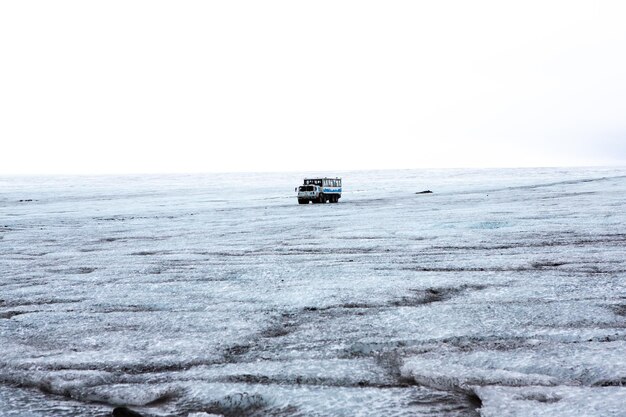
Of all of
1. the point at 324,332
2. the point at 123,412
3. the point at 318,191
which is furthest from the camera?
the point at 318,191

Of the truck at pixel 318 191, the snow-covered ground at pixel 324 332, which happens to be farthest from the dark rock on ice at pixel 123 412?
the truck at pixel 318 191

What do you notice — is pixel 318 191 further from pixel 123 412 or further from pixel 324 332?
pixel 123 412

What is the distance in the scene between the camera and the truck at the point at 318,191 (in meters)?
35.6

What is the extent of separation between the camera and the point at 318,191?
35.6m

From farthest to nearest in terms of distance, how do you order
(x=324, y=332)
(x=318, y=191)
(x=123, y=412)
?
(x=318, y=191) → (x=324, y=332) → (x=123, y=412)

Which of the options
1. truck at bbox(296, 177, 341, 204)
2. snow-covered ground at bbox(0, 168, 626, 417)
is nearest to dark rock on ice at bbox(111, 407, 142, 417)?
snow-covered ground at bbox(0, 168, 626, 417)

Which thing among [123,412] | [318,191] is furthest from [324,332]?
[318,191]

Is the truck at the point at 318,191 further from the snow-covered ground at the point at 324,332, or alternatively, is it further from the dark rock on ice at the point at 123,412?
the dark rock on ice at the point at 123,412

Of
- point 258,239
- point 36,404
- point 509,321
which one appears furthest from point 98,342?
point 258,239

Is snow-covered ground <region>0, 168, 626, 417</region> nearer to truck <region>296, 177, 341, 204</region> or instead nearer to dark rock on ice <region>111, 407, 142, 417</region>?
dark rock on ice <region>111, 407, 142, 417</region>

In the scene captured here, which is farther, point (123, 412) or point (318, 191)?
point (318, 191)

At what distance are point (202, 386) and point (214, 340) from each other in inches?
47.5

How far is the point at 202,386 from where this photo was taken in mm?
4270

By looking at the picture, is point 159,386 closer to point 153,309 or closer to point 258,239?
point 153,309
